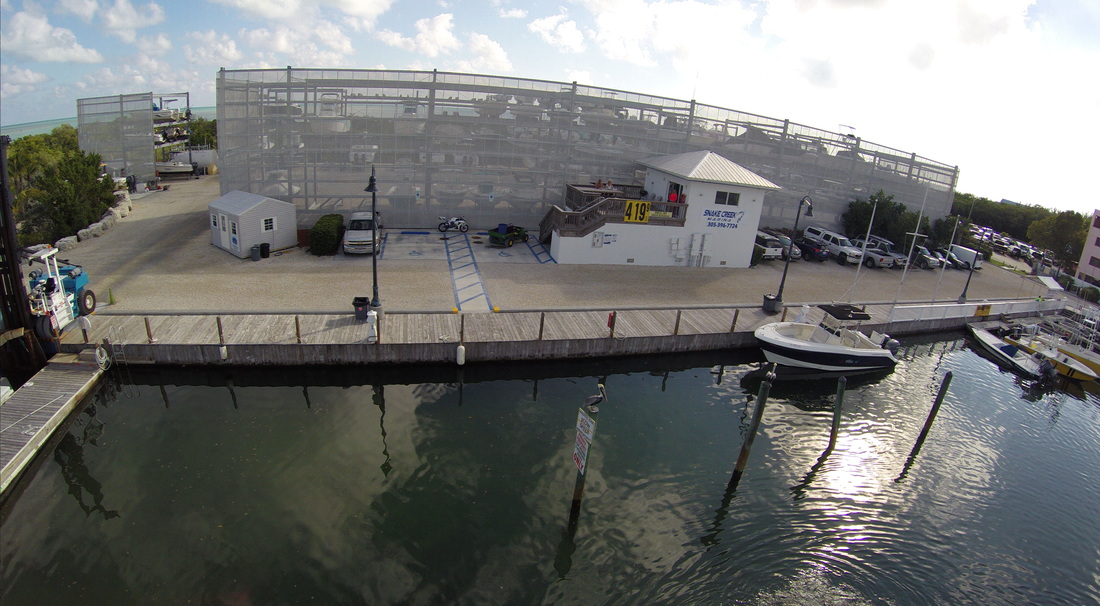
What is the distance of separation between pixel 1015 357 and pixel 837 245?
36.1 feet

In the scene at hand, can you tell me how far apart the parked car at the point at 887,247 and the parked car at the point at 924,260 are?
2.65 ft

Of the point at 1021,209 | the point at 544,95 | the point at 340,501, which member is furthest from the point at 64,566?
the point at 1021,209

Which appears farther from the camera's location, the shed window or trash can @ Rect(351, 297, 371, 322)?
the shed window

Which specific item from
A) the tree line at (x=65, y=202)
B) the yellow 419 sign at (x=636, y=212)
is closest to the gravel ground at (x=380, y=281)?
the tree line at (x=65, y=202)

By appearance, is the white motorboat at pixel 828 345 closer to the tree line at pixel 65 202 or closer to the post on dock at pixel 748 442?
the post on dock at pixel 748 442

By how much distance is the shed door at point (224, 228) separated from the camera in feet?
74.6

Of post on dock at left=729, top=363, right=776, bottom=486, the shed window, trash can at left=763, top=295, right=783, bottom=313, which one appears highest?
the shed window

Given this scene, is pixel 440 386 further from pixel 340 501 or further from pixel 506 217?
pixel 506 217

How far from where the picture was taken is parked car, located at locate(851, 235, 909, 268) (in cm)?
3061

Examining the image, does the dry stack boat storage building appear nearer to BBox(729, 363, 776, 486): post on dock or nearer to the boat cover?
the boat cover

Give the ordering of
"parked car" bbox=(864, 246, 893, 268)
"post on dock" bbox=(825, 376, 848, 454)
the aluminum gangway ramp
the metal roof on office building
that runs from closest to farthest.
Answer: "post on dock" bbox=(825, 376, 848, 454), the aluminum gangway ramp, the metal roof on office building, "parked car" bbox=(864, 246, 893, 268)

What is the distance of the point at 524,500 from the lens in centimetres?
1173

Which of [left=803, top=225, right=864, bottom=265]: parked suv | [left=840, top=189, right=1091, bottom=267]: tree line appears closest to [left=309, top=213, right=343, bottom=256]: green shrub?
[left=803, top=225, right=864, bottom=265]: parked suv

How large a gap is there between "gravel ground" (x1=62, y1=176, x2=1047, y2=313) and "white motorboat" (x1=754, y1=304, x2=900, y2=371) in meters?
3.25
